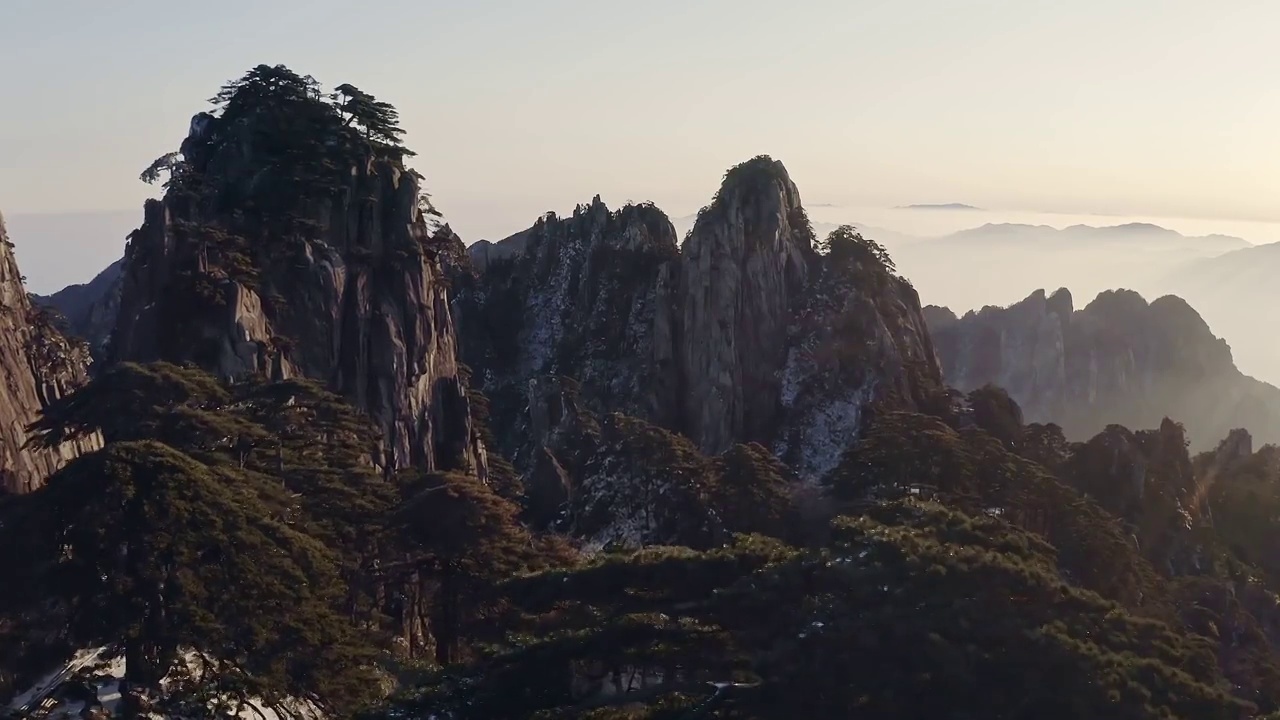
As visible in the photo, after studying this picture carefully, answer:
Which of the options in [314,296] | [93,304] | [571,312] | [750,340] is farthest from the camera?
[93,304]

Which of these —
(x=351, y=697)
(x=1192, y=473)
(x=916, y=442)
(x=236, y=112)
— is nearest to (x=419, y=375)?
(x=236, y=112)

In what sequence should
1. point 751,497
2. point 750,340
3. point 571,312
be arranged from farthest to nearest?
point 571,312 → point 750,340 → point 751,497

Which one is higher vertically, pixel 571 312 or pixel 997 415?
pixel 571 312

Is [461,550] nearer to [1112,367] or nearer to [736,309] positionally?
[736,309]

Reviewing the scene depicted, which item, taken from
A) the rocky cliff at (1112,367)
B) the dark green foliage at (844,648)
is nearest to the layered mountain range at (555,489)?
the dark green foliage at (844,648)

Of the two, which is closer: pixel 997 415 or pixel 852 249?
pixel 997 415

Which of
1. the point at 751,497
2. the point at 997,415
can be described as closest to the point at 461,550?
the point at 751,497
